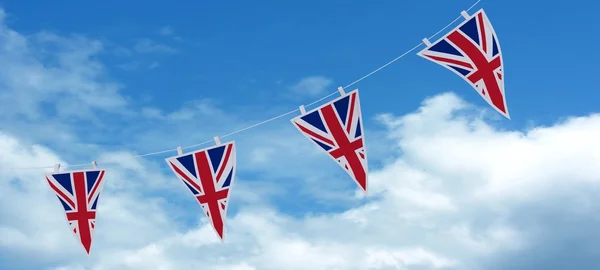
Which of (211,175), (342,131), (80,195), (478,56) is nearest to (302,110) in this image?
(342,131)

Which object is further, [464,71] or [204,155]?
[204,155]

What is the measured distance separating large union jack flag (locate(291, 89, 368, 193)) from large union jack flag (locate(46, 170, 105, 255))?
182 inches

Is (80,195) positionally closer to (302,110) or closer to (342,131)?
(302,110)

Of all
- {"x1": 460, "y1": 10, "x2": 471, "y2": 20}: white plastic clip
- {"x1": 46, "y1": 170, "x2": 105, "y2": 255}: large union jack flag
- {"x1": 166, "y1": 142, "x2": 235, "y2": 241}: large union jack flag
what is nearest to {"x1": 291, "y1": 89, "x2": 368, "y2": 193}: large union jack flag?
{"x1": 166, "y1": 142, "x2": 235, "y2": 241}: large union jack flag

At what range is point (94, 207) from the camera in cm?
1384

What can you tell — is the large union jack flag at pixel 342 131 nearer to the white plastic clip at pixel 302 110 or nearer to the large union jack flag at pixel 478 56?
the white plastic clip at pixel 302 110

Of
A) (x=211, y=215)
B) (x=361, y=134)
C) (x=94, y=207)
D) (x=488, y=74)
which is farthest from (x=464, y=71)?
(x=94, y=207)

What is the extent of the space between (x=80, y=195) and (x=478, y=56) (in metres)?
8.23

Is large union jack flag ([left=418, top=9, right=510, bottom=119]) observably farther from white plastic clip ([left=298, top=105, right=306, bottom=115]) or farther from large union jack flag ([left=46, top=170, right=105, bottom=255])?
large union jack flag ([left=46, top=170, right=105, bottom=255])

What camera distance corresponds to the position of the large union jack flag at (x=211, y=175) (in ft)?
42.0

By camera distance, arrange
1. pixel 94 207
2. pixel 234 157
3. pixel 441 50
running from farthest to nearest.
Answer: pixel 94 207 → pixel 234 157 → pixel 441 50

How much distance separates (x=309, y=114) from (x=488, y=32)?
3.40m

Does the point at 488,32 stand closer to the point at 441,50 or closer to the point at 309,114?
the point at 441,50

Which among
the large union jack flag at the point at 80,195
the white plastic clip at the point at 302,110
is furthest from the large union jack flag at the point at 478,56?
the large union jack flag at the point at 80,195
